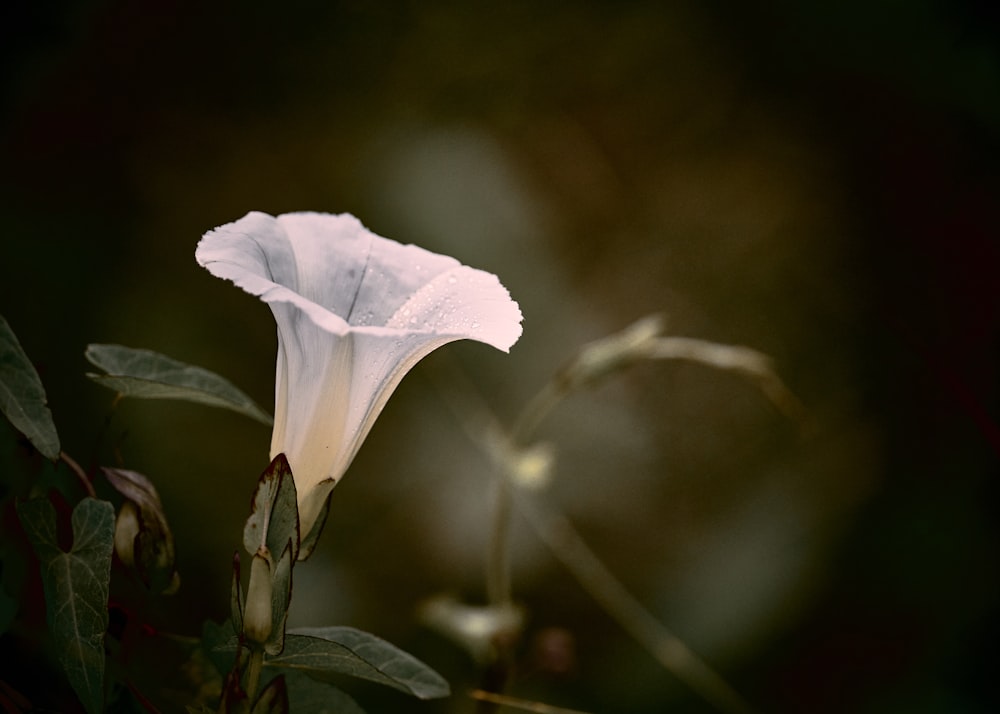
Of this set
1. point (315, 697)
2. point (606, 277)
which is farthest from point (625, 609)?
point (315, 697)

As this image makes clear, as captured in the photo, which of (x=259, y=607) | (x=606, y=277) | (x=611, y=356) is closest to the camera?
(x=259, y=607)

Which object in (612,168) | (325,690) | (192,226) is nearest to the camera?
(325,690)

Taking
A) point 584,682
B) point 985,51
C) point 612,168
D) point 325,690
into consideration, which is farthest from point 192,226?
point 985,51

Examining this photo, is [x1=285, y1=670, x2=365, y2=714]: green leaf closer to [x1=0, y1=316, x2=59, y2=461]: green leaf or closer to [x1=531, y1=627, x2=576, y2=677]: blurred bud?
[x1=0, y1=316, x2=59, y2=461]: green leaf

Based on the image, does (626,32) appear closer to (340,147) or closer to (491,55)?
(491,55)

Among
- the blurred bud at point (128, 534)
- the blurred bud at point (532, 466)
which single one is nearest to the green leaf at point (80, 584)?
the blurred bud at point (128, 534)

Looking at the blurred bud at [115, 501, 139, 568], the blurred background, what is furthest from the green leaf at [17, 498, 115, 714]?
the blurred background

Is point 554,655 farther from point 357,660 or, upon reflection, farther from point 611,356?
point 357,660
